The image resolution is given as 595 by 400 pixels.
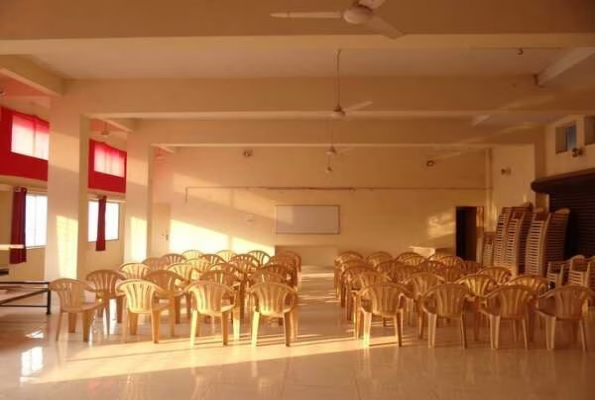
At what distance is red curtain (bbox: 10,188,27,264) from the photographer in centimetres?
1098

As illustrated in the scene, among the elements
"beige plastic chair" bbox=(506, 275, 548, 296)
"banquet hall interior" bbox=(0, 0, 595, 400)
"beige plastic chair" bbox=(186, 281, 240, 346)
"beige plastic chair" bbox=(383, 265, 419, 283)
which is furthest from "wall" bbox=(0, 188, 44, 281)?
"beige plastic chair" bbox=(506, 275, 548, 296)

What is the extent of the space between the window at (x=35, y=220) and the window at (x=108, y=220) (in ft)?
8.11

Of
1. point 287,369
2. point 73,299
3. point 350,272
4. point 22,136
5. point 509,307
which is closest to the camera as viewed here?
point 287,369

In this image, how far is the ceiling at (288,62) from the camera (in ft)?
26.6

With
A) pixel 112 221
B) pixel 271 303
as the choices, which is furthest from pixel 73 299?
pixel 112 221

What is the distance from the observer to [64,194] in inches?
383

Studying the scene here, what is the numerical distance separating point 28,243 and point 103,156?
3651 millimetres

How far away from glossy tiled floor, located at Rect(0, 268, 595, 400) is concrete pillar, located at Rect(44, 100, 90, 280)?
7.99 ft

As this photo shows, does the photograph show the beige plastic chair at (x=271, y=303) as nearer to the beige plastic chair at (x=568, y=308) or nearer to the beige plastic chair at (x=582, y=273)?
the beige plastic chair at (x=568, y=308)

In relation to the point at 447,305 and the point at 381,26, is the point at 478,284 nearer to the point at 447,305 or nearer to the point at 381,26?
the point at 447,305

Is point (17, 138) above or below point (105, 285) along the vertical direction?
above

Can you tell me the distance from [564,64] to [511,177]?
22.4 feet

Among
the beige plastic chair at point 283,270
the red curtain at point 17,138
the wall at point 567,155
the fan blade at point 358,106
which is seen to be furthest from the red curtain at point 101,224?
the wall at point 567,155

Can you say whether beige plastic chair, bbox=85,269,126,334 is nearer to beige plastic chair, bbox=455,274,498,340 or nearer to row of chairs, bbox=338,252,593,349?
row of chairs, bbox=338,252,593,349
